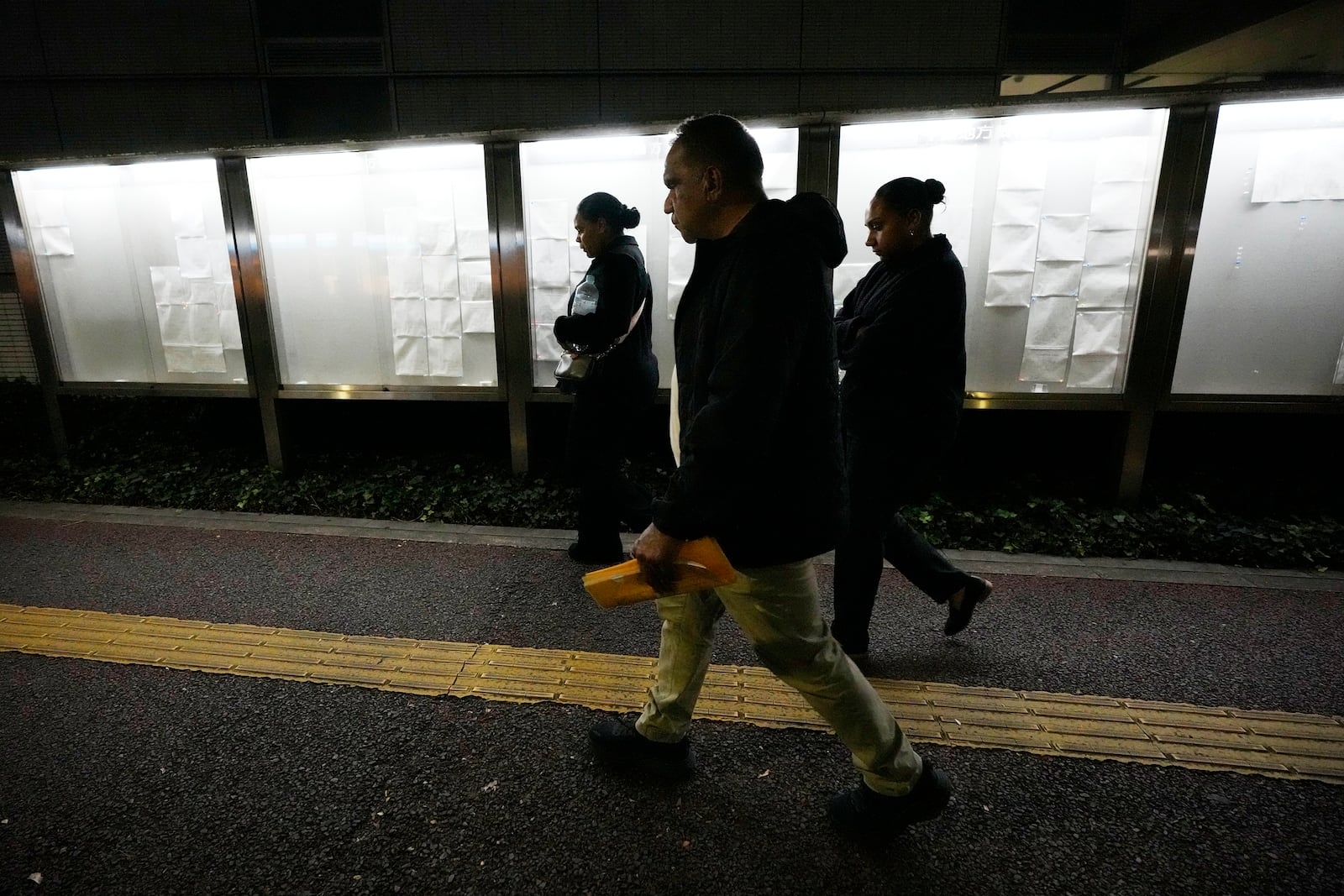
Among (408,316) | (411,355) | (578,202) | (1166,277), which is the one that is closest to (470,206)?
(578,202)

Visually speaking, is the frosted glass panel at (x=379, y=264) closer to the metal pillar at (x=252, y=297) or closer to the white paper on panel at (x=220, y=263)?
the metal pillar at (x=252, y=297)

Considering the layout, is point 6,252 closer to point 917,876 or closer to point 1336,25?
point 917,876

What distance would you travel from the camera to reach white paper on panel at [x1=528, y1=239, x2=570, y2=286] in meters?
5.15

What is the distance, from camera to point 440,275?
5.39 metres

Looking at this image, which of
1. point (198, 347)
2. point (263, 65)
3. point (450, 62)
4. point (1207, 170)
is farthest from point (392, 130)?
point (1207, 170)

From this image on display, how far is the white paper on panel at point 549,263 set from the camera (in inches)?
203

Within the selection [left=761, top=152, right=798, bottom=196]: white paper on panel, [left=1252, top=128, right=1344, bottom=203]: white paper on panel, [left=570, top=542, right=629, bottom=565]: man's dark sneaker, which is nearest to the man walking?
[left=570, top=542, right=629, bottom=565]: man's dark sneaker

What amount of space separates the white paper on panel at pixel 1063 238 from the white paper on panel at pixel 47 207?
27.3ft

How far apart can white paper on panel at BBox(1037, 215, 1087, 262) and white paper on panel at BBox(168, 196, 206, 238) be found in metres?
6.84

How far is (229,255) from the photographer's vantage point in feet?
18.0

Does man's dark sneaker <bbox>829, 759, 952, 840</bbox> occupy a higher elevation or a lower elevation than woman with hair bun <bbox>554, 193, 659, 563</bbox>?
lower

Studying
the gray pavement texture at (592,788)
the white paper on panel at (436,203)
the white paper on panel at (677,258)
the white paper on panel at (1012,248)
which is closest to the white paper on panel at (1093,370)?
the white paper on panel at (1012,248)

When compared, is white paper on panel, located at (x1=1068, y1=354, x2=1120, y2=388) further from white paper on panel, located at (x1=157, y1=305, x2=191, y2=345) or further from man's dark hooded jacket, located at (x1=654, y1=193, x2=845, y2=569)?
white paper on panel, located at (x1=157, y1=305, x2=191, y2=345)

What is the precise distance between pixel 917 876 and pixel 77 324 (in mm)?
8073
